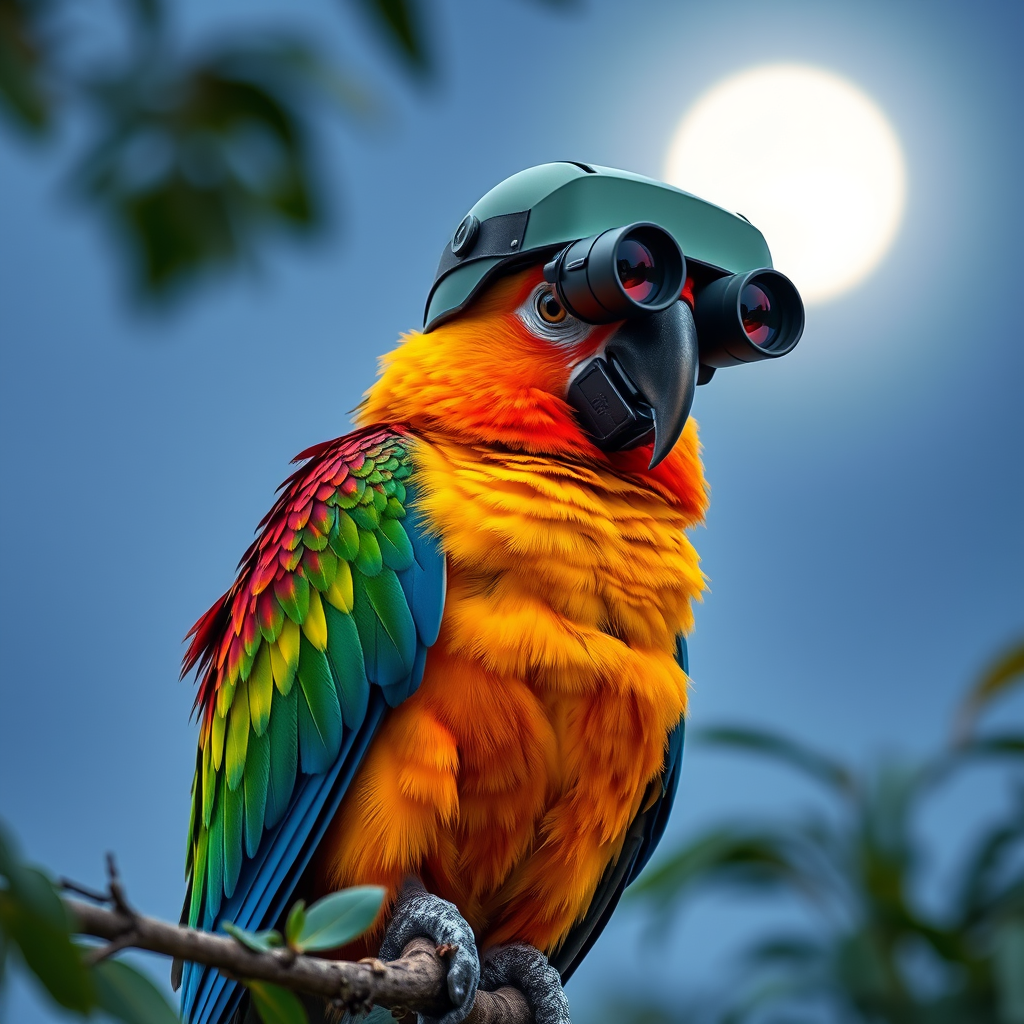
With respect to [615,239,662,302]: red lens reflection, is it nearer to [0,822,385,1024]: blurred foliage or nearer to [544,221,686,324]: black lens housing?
[544,221,686,324]: black lens housing

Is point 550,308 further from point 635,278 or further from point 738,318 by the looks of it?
point 738,318

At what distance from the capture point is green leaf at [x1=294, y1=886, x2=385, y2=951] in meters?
1.01

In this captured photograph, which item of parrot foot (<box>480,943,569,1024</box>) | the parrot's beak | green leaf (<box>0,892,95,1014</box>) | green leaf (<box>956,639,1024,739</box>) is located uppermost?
green leaf (<box>956,639,1024,739</box>)

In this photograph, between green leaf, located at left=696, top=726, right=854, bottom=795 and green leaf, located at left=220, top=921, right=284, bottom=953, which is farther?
green leaf, located at left=696, top=726, right=854, bottom=795

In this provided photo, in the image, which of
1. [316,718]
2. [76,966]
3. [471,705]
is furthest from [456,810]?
[76,966]

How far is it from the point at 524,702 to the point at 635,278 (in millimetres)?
669

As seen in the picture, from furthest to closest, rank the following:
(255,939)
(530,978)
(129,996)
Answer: (530,978) < (255,939) < (129,996)

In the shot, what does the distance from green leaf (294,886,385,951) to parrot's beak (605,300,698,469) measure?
0.93 m

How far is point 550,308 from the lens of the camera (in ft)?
6.32

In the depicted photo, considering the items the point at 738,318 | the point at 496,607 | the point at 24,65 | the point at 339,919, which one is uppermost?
the point at 738,318

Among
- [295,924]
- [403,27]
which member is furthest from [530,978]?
[403,27]

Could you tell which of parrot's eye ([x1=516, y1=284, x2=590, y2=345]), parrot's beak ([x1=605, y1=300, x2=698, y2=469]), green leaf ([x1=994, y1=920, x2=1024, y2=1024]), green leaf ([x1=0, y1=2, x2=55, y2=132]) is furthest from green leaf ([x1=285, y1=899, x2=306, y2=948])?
green leaf ([x1=994, y1=920, x2=1024, y2=1024])

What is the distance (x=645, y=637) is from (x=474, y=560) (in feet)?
0.99

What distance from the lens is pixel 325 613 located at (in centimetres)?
180
